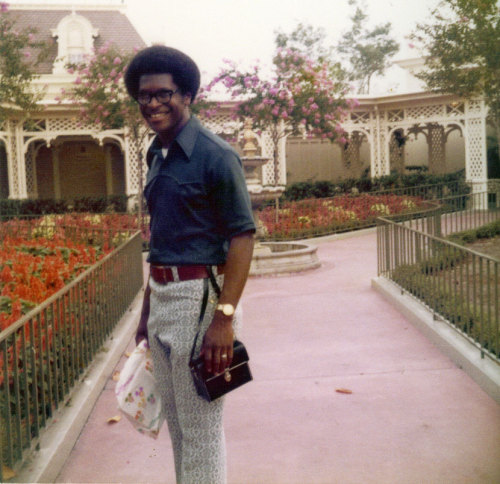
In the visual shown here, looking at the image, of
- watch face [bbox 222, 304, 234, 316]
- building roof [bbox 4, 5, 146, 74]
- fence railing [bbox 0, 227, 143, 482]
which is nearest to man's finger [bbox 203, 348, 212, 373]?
watch face [bbox 222, 304, 234, 316]

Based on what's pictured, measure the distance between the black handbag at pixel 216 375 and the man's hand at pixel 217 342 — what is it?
1.1 inches

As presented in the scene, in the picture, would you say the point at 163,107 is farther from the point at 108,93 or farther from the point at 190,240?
the point at 108,93

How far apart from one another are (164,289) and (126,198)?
19337 millimetres

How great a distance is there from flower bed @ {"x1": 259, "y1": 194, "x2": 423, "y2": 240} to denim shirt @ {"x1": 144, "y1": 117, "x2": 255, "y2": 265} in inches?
487

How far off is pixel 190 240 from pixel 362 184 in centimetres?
2086

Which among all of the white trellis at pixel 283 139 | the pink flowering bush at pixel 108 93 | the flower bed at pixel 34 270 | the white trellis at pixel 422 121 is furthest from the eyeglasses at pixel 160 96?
the white trellis at pixel 422 121

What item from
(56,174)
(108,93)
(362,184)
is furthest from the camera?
(56,174)

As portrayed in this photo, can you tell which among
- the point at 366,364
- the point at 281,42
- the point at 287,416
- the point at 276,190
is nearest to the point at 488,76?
the point at 276,190

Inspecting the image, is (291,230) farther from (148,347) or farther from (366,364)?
(148,347)

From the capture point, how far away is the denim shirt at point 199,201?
7.63 feet

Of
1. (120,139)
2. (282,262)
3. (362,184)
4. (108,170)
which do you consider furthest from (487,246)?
(108,170)

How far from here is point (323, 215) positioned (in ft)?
52.4

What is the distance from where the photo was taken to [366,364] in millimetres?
5559

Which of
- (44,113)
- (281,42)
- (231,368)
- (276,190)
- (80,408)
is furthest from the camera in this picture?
(281,42)
